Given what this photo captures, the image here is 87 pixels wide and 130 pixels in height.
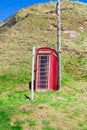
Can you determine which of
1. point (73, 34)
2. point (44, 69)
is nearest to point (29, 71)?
point (44, 69)

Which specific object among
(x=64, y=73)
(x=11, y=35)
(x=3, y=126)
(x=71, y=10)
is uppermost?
(x=71, y=10)

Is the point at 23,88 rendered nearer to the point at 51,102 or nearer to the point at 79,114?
the point at 51,102

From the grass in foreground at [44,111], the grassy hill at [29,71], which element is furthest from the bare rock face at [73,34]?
the grass in foreground at [44,111]

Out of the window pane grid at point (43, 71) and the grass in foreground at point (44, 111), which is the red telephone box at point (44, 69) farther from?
the grass in foreground at point (44, 111)

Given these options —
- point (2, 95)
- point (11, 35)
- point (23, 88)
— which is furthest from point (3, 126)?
point (11, 35)

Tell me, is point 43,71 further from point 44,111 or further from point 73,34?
point 73,34

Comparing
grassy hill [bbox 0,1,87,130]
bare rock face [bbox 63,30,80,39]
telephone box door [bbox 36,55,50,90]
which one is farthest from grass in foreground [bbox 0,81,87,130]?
bare rock face [bbox 63,30,80,39]

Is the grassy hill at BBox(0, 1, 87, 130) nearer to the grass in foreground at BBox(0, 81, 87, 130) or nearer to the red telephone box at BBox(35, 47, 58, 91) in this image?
the grass in foreground at BBox(0, 81, 87, 130)
